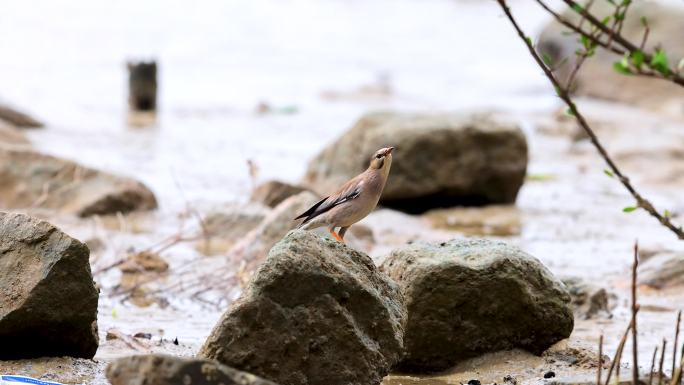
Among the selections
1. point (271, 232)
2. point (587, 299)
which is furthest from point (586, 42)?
point (271, 232)

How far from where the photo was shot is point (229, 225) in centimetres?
883

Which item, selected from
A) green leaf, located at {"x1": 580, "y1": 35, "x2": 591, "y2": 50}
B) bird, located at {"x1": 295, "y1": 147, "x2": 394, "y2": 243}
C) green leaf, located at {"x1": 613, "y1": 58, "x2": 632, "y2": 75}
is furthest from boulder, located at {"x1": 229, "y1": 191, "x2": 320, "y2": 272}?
green leaf, located at {"x1": 613, "y1": 58, "x2": 632, "y2": 75}

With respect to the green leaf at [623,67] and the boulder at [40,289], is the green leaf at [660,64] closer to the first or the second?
the green leaf at [623,67]

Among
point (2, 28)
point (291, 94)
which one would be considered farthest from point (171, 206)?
point (2, 28)

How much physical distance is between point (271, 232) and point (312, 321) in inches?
132

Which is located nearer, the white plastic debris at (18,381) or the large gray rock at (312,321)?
the large gray rock at (312,321)

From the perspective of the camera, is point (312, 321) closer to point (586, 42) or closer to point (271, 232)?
point (586, 42)

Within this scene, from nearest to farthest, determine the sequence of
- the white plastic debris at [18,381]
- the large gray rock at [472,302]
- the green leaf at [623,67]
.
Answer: the green leaf at [623,67] < the white plastic debris at [18,381] < the large gray rock at [472,302]

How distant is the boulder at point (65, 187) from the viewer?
9516 millimetres

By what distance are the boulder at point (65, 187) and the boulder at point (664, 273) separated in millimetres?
4383

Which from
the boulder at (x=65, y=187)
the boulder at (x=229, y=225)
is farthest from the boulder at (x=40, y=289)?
the boulder at (x=65, y=187)

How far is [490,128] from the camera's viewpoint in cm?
1069

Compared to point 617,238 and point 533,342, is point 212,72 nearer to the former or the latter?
point 617,238

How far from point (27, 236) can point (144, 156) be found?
28.2 ft
